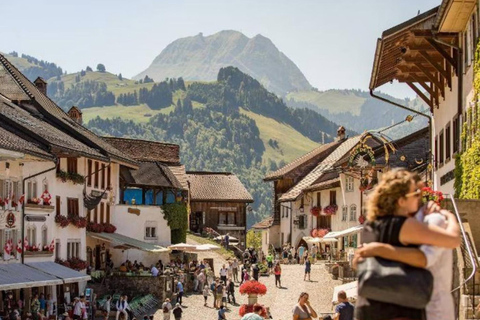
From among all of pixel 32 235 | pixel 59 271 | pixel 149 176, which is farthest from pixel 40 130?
pixel 149 176

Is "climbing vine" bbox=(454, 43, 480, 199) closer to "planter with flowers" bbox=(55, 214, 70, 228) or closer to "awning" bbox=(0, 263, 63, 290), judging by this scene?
"awning" bbox=(0, 263, 63, 290)

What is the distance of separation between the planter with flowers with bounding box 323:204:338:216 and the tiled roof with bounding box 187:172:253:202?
796 inches

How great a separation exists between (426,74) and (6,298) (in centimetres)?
1779

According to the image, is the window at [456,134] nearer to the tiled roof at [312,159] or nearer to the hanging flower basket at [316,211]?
the hanging flower basket at [316,211]

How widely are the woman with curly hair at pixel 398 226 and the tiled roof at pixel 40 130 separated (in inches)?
1606

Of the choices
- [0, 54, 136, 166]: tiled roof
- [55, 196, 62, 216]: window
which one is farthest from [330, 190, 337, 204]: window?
[55, 196, 62, 216]: window

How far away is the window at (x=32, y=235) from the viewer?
48175 millimetres

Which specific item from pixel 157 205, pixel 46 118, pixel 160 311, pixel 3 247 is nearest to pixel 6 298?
pixel 3 247

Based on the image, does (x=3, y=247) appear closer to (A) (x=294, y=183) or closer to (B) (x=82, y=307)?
(B) (x=82, y=307)

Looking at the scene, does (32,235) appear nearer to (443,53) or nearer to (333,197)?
(443,53)

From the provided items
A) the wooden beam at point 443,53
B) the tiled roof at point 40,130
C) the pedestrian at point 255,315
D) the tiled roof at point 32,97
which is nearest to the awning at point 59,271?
the tiled roof at point 40,130

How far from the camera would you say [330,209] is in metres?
83.6

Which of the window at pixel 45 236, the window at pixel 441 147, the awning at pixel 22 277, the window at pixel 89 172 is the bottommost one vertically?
Answer: the awning at pixel 22 277

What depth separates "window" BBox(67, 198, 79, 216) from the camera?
55.3 m
